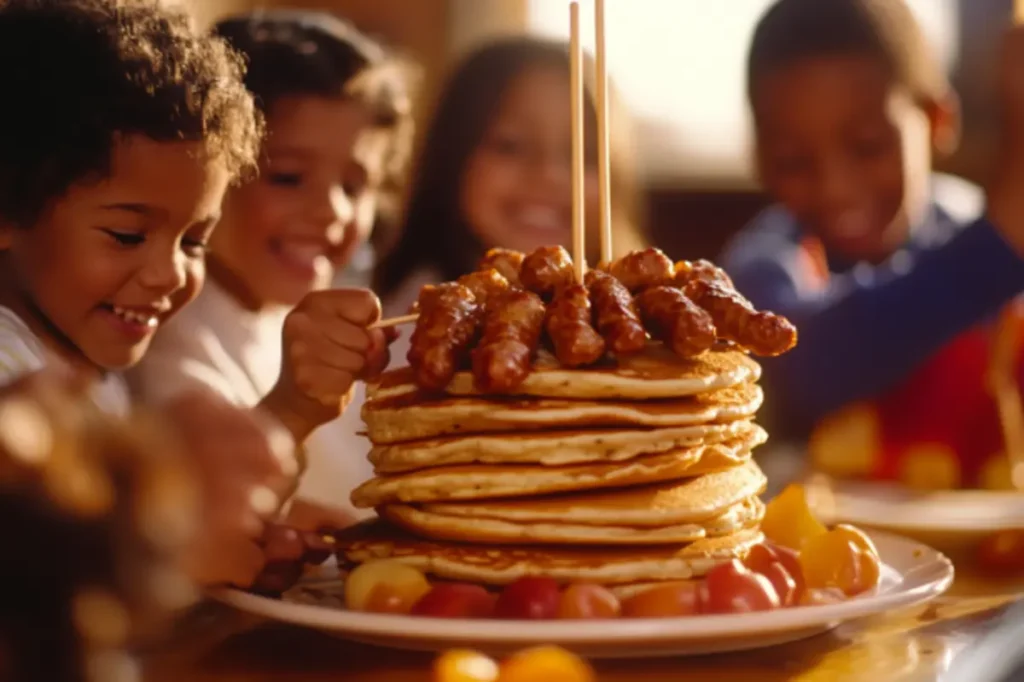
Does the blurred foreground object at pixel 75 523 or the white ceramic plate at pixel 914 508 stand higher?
the white ceramic plate at pixel 914 508

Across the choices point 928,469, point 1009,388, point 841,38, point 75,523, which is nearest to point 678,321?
point 75,523

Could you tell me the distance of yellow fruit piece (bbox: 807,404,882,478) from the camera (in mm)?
2430

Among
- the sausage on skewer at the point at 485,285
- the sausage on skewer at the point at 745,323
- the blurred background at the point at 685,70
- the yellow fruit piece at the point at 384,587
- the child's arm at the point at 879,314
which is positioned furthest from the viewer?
the blurred background at the point at 685,70

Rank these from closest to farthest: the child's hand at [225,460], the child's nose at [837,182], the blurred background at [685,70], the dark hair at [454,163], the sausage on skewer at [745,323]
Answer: the child's hand at [225,460] < the sausage on skewer at [745,323] < the dark hair at [454,163] < the child's nose at [837,182] < the blurred background at [685,70]

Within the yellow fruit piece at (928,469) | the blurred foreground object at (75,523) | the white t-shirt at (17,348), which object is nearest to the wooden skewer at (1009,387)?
the yellow fruit piece at (928,469)

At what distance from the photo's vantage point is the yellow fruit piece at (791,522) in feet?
4.70

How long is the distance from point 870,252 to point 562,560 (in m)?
2.95

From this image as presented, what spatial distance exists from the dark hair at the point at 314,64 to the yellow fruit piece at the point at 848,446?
1.24 metres

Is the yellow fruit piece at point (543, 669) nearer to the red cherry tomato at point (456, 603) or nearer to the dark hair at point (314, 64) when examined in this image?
the red cherry tomato at point (456, 603)

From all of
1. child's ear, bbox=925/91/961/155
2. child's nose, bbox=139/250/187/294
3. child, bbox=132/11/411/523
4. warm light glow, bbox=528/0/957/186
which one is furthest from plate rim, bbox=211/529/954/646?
warm light glow, bbox=528/0/957/186

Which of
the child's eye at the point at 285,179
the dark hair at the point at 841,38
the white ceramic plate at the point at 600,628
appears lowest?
the white ceramic plate at the point at 600,628

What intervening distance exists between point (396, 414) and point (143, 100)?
0.63m

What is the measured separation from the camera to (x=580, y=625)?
39.9 inches

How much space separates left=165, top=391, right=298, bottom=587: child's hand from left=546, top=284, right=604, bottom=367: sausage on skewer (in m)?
0.36
